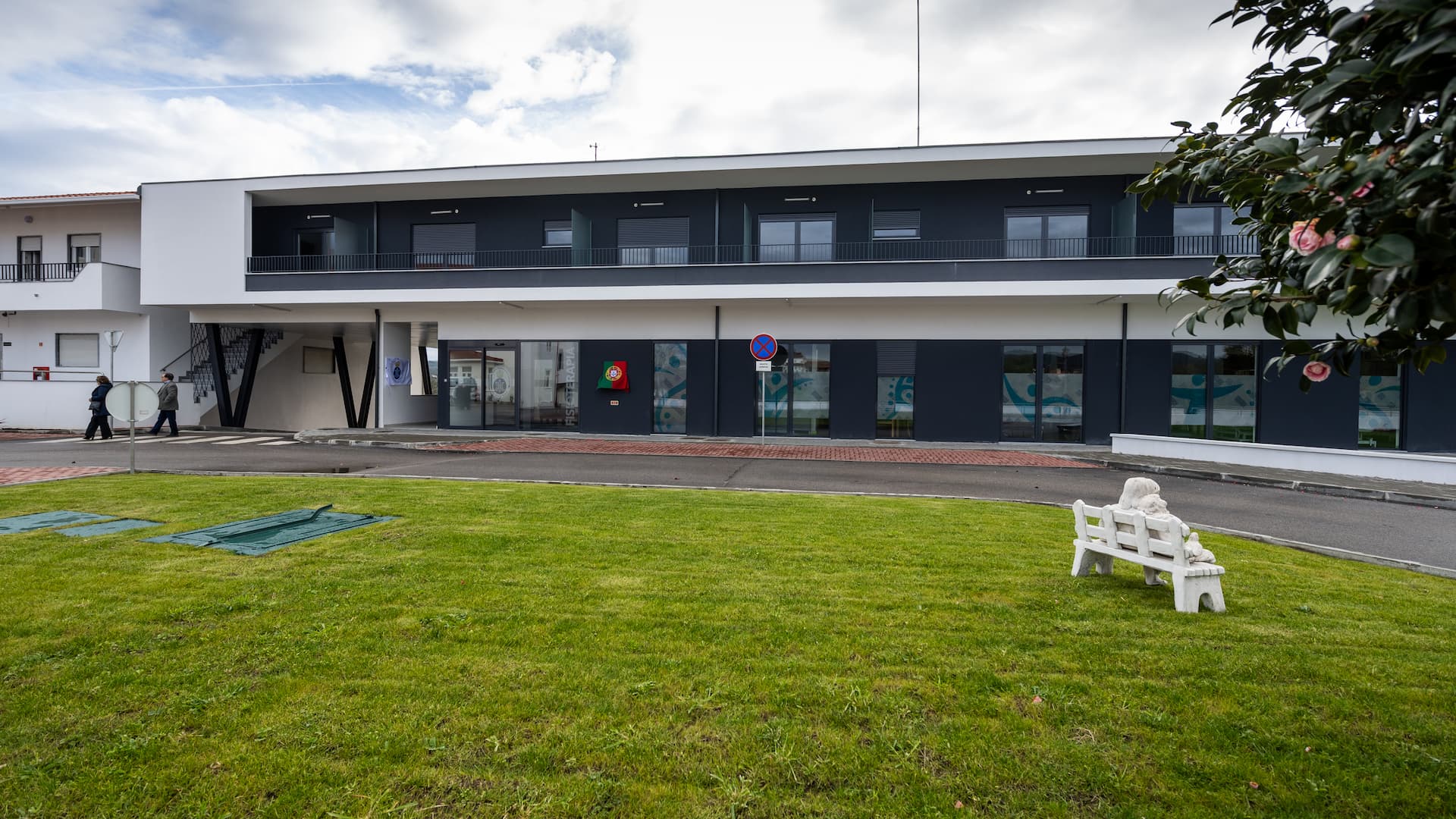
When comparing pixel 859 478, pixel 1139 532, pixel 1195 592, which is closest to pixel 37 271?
pixel 859 478

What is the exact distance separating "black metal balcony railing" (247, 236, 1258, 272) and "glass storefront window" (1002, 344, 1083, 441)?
2.72 meters

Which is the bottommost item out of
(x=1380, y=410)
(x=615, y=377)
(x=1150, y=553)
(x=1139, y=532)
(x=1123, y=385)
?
(x=1150, y=553)

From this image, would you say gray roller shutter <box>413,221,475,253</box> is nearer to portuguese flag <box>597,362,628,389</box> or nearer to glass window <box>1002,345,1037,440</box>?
portuguese flag <box>597,362,628,389</box>

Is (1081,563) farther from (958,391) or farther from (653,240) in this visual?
(653,240)

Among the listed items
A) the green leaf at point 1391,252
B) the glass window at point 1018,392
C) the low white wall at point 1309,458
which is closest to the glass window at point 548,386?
the glass window at point 1018,392

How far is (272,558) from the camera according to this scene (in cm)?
598

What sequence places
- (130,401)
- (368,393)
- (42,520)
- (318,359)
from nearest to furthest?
(42,520)
(130,401)
(368,393)
(318,359)

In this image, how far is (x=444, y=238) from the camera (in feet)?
76.2

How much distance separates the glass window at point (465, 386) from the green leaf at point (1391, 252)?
23.3 metres

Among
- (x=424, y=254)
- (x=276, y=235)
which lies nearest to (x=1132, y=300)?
(x=424, y=254)

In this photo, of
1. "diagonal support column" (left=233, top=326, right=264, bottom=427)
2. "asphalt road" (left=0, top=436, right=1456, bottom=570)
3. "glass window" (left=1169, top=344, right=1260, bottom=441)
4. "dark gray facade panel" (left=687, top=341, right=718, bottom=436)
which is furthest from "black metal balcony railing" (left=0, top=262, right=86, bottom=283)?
"glass window" (left=1169, top=344, right=1260, bottom=441)

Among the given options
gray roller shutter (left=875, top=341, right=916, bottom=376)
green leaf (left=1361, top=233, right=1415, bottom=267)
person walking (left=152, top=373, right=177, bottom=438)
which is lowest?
person walking (left=152, top=373, right=177, bottom=438)

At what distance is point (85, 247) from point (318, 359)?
864 cm

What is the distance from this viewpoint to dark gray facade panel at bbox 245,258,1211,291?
18.5 metres
